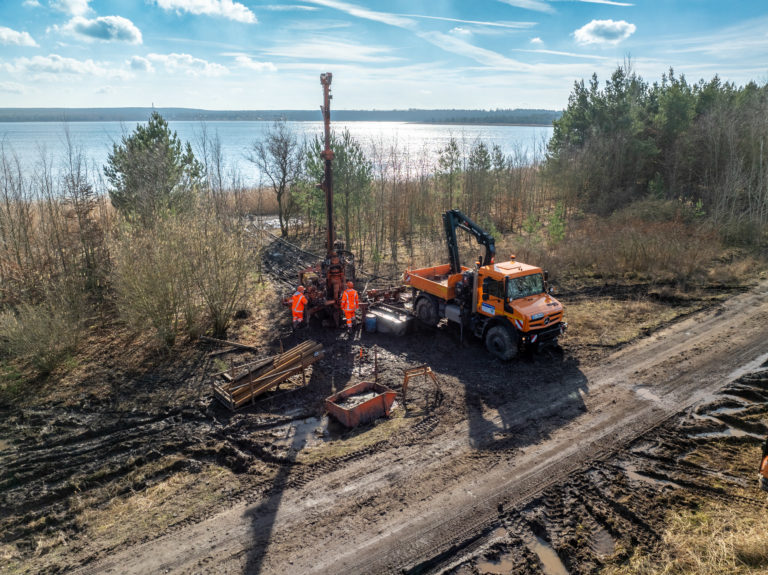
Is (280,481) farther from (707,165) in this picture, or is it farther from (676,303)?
(707,165)

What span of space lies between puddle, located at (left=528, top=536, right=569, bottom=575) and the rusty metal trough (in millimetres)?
4211

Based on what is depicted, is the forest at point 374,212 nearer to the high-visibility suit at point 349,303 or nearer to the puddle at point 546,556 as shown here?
the high-visibility suit at point 349,303

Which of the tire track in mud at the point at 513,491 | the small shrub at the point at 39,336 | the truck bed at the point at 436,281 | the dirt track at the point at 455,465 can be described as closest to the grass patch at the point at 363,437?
the dirt track at the point at 455,465

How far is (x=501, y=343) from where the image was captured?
496 inches

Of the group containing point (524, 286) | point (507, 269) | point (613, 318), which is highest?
point (507, 269)

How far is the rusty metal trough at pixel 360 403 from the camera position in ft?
32.5

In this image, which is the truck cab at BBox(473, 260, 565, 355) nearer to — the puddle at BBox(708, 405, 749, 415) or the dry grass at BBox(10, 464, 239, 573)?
the puddle at BBox(708, 405, 749, 415)

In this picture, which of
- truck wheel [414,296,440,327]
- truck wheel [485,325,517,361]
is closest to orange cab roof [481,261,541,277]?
truck wheel [485,325,517,361]

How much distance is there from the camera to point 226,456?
29.5ft

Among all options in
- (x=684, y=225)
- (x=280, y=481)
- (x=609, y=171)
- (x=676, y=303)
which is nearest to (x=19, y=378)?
(x=280, y=481)

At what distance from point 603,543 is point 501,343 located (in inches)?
244

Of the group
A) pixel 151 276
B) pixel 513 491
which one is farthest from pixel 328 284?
pixel 513 491

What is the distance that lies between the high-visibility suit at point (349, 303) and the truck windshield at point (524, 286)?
4.68 metres

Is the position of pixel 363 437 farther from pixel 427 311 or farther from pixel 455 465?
pixel 427 311
